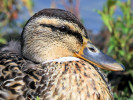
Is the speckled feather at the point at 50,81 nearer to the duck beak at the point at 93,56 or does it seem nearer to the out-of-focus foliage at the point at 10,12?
the duck beak at the point at 93,56

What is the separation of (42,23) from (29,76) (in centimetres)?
56

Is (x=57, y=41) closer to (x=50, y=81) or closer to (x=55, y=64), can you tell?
(x=55, y=64)

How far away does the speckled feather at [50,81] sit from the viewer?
2.29 metres

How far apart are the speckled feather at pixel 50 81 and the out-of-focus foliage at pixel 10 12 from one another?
3.15 meters

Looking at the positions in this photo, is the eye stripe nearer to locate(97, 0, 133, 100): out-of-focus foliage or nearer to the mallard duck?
the mallard duck

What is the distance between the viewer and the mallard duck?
2311 mm

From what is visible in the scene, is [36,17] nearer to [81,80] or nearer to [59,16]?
[59,16]

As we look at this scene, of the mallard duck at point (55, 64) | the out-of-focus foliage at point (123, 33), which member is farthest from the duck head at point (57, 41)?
the out-of-focus foliage at point (123, 33)

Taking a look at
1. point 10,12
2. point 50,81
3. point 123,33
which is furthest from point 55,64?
point 10,12

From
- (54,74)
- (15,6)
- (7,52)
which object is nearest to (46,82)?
(54,74)

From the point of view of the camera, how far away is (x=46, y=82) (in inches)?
92.8

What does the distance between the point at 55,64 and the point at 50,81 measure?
0.22 m

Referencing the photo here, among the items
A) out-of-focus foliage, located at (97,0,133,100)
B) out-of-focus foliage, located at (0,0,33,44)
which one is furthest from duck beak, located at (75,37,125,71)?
out-of-focus foliage, located at (0,0,33,44)

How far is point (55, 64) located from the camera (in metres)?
2.53
